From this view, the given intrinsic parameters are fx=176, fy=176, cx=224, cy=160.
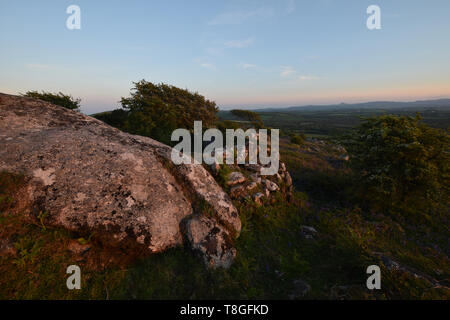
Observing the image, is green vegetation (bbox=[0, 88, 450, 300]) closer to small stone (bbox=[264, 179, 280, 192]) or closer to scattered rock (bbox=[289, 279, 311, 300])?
scattered rock (bbox=[289, 279, 311, 300])

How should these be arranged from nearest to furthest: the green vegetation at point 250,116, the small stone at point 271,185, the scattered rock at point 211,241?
the scattered rock at point 211,241, the small stone at point 271,185, the green vegetation at point 250,116

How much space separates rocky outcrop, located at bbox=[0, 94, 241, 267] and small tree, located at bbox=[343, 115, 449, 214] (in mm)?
7028

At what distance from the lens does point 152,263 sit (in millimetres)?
4383

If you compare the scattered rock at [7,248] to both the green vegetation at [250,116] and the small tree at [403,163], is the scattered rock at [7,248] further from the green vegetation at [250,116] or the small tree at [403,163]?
the green vegetation at [250,116]

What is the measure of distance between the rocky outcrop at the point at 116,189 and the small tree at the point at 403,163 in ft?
23.1

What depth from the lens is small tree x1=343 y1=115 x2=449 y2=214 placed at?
736 centimetres

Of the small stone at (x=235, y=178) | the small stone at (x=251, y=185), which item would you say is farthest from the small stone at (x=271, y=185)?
the small stone at (x=235, y=178)

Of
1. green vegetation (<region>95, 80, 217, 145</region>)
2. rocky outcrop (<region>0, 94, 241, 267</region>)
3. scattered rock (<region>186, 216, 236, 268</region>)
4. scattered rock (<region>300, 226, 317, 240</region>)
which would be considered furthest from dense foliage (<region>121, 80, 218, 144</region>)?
scattered rock (<region>300, 226, 317, 240</region>)

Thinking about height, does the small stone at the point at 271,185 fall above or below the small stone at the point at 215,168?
below

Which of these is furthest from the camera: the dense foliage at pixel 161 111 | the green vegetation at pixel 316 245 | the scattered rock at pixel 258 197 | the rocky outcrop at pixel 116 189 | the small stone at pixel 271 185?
the dense foliage at pixel 161 111

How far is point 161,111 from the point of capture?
13.7m

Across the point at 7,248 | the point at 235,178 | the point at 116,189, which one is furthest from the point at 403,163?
the point at 7,248

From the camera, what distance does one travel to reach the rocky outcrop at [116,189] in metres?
4.37

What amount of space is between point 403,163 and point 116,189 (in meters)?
11.2
